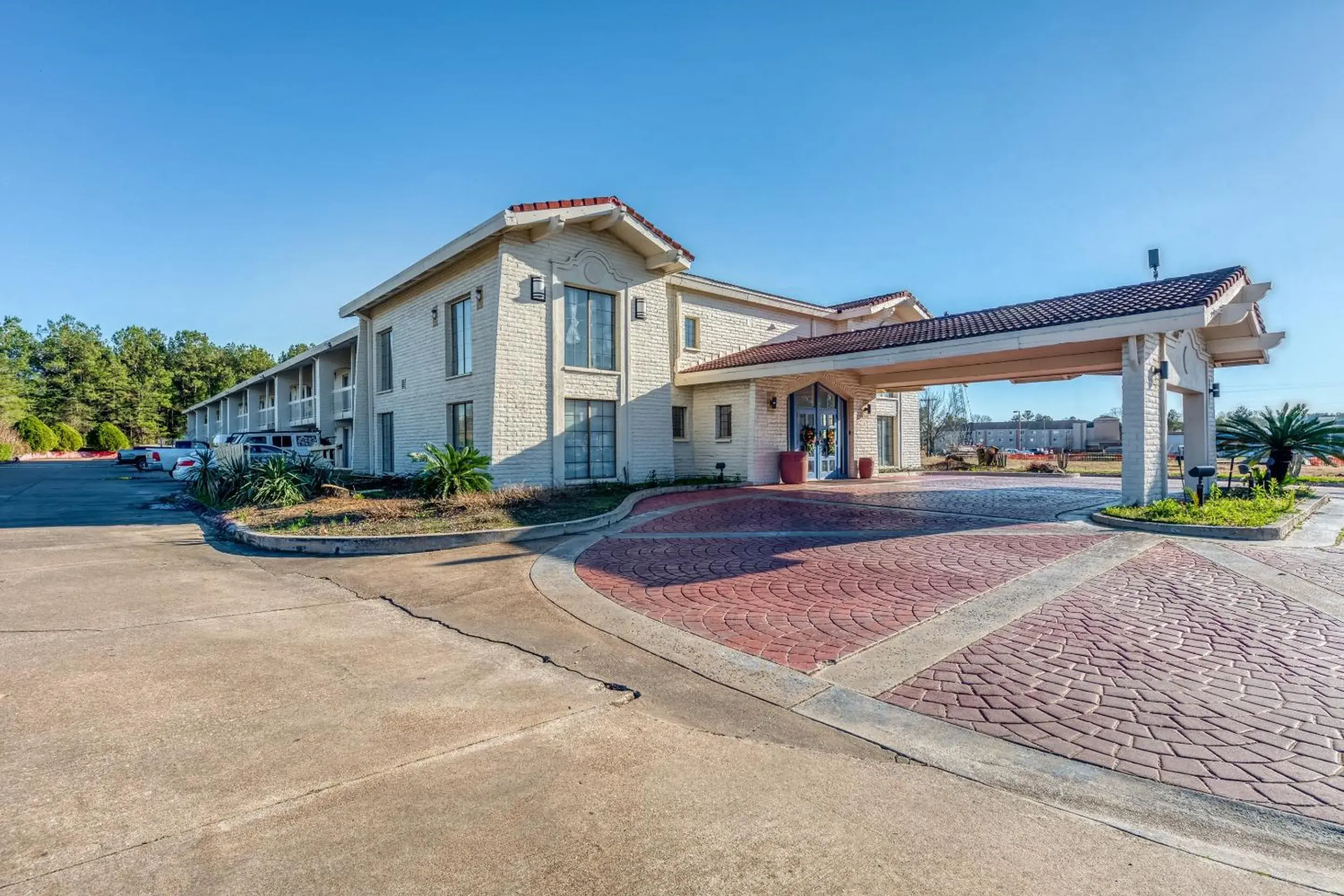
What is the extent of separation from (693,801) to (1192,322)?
11.8 metres

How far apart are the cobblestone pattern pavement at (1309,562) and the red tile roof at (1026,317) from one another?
4141mm

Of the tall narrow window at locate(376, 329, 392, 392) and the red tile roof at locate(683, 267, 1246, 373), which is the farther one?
the tall narrow window at locate(376, 329, 392, 392)

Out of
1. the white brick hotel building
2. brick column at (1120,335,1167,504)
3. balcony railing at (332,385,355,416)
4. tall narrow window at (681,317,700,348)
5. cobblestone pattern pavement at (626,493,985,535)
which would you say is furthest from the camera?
balcony railing at (332,385,355,416)

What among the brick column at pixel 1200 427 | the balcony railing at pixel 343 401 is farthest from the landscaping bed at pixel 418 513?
the brick column at pixel 1200 427

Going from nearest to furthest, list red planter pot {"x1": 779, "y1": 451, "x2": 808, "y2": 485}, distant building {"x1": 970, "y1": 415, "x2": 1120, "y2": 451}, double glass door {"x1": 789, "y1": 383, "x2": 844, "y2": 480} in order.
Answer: red planter pot {"x1": 779, "y1": 451, "x2": 808, "y2": 485}, double glass door {"x1": 789, "y1": 383, "x2": 844, "y2": 480}, distant building {"x1": 970, "y1": 415, "x2": 1120, "y2": 451}

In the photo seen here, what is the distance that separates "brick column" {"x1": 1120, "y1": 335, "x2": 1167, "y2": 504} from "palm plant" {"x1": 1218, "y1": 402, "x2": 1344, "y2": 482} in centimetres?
458

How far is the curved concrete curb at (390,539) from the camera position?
9156 mm

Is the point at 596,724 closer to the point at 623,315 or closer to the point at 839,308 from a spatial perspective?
the point at 623,315

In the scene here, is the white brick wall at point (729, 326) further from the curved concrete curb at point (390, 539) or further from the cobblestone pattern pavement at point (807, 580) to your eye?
the cobblestone pattern pavement at point (807, 580)

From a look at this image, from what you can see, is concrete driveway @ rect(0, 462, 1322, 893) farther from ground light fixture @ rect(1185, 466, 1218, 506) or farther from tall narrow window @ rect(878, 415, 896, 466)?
tall narrow window @ rect(878, 415, 896, 466)

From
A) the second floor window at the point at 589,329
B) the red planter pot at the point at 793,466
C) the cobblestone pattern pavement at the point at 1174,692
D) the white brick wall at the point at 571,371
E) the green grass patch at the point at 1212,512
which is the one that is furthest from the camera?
the red planter pot at the point at 793,466

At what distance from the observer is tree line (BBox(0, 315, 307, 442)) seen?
180 feet

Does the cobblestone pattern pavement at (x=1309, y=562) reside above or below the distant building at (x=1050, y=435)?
below

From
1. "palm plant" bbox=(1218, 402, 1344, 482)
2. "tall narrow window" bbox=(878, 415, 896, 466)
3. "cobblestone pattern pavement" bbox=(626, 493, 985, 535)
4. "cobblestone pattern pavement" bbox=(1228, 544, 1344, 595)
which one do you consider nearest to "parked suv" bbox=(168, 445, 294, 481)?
"cobblestone pattern pavement" bbox=(626, 493, 985, 535)
